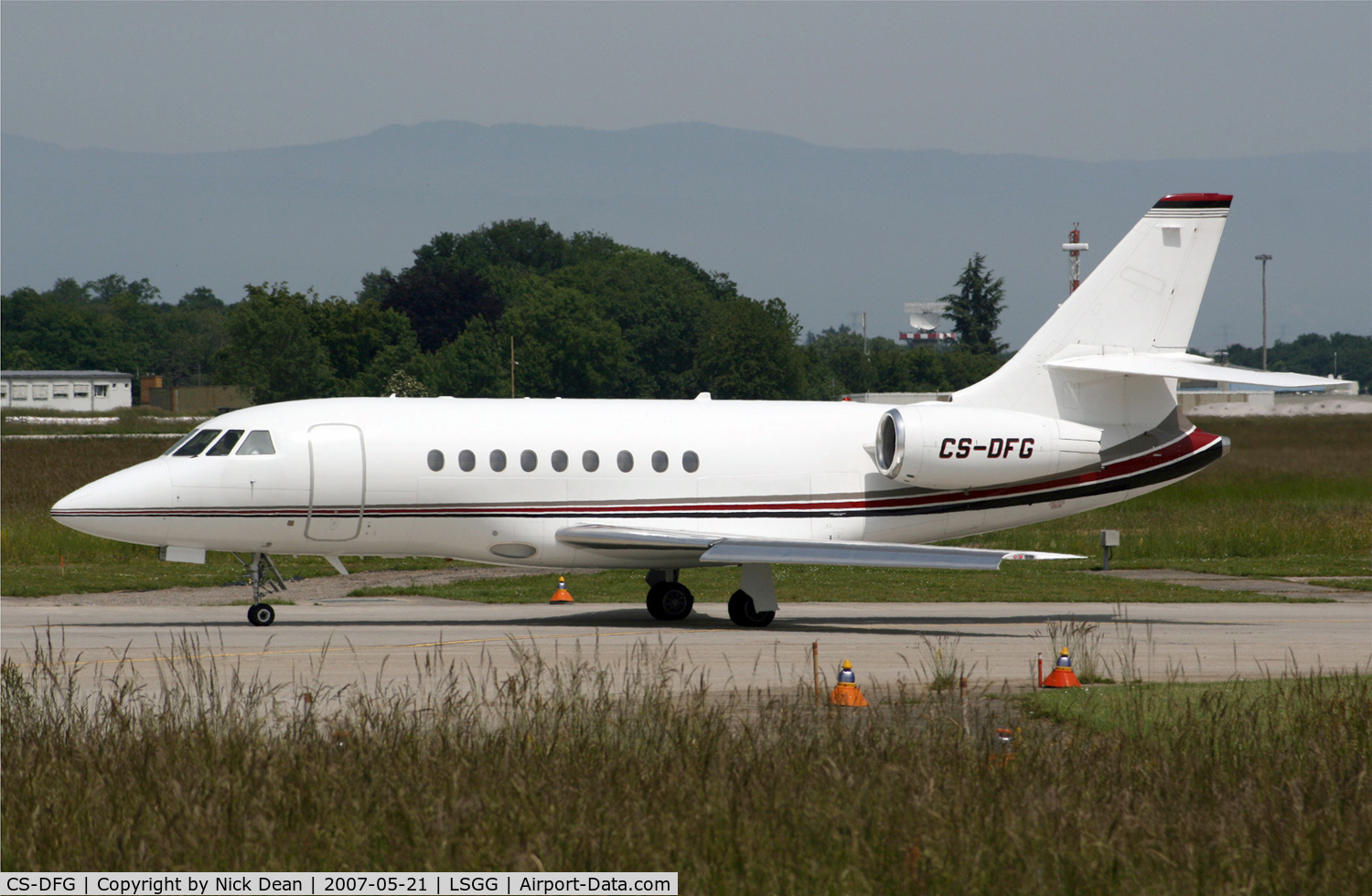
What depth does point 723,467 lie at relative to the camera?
20.4 meters

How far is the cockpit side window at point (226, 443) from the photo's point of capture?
18.9 metres

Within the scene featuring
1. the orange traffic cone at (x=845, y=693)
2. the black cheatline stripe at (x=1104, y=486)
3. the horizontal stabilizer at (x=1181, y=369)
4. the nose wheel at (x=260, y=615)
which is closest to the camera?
the orange traffic cone at (x=845, y=693)

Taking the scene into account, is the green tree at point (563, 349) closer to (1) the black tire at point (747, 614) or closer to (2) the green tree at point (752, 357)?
(2) the green tree at point (752, 357)

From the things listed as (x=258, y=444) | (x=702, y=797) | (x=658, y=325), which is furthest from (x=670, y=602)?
(x=658, y=325)

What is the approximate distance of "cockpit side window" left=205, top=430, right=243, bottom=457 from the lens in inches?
742

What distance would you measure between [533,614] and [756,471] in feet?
13.3

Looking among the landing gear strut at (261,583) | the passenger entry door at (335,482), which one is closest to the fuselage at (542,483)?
the passenger entry door at (335,482)

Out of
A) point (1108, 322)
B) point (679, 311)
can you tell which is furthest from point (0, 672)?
point (679, 311)

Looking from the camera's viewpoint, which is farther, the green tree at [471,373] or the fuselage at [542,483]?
the green tree at [471,373]

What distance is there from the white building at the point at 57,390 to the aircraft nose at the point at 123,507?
106584 millimetres

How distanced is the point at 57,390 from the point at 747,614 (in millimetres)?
117401

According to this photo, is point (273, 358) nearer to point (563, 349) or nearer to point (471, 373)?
point (471, 373)

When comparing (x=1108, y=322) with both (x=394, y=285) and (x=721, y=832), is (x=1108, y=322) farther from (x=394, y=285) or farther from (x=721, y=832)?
(x=394, y=285)

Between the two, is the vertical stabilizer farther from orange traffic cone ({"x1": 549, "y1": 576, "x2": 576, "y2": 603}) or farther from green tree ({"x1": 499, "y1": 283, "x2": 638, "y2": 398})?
green tree ({"x1": 499, "y1": 283, "x2": 638, "y2": 398})
